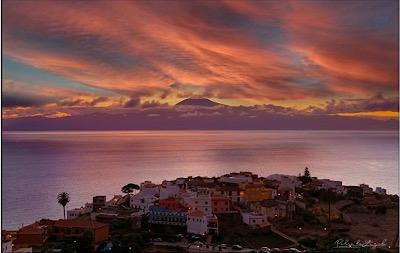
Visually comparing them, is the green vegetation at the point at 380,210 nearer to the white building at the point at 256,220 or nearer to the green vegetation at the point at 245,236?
the white building at the point at 256,220

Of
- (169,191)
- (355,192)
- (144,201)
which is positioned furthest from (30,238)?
(355,192)

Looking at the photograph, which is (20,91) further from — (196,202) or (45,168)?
(45,168)

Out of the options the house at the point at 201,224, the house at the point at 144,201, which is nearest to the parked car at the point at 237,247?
the house at the point at 201,224

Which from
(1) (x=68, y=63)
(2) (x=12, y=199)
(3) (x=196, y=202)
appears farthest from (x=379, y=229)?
(2) (x=12, y=199)

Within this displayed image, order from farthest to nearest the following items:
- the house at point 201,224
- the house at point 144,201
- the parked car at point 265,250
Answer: the house at point 144,201 → the house at point 201,224 → the parked car at point 265,250

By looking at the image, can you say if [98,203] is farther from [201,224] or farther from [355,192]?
[355,192]

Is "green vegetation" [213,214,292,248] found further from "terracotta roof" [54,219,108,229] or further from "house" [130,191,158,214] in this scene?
"terracotta roof" [54,219,108,229]

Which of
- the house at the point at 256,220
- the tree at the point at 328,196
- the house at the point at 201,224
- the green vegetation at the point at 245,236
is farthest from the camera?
the tree at the point at 328,196
